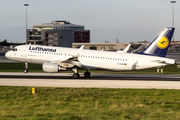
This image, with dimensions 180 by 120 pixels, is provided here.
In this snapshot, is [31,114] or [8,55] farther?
[8,55]

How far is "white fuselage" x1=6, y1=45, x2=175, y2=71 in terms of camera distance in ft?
125

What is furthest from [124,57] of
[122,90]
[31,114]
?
[31,114]

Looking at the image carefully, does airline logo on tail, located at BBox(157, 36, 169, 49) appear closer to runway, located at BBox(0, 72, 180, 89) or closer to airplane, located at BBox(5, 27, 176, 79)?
airplane, located at BBox(5, 27, 176, 79)

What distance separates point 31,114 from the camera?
16.5m

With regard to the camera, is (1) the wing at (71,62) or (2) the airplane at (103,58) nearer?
(1) the wing at (71,62)

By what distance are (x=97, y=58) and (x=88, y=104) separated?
62.4 feet

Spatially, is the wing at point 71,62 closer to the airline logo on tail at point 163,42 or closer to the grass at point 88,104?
the airline logo on tail at point 163,42

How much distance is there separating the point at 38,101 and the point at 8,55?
2168 cm

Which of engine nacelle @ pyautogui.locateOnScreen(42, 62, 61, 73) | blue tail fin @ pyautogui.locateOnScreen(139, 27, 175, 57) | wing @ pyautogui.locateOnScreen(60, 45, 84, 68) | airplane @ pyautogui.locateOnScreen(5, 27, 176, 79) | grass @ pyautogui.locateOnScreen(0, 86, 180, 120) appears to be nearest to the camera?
grass @ pyautogui.locateOnScreen(0, 86, 180, 120)

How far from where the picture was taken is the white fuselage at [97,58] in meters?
38.2

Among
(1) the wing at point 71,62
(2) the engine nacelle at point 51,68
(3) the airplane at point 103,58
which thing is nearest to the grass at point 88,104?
(2) the engine nacelle at point 51,68

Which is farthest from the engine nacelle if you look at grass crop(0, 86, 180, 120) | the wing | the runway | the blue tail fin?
the blue tail fin

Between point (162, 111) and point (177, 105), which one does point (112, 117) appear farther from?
point (177, 105)

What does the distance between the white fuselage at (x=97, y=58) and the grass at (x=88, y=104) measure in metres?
11.6
